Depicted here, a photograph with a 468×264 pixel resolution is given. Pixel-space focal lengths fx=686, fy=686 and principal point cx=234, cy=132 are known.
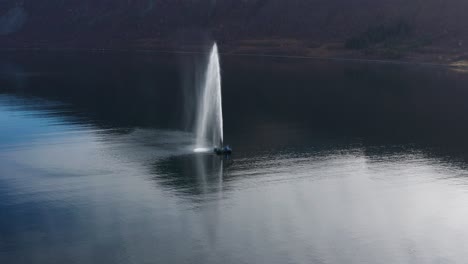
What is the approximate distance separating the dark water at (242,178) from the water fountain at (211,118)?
5.87ft

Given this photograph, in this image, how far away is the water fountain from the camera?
3264 inches

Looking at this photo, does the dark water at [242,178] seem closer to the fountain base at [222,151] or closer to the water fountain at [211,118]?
the fountain base at [222,151]

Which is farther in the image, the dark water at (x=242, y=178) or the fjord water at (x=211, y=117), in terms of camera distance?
the fjord water at (x=211, y=117)

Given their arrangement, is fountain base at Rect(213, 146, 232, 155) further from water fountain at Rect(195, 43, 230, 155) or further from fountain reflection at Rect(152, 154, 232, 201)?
fountain reflection at Rect(152, 154, 232, 201)

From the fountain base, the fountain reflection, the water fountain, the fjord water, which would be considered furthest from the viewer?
the fjord water

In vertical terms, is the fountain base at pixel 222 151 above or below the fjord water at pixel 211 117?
below

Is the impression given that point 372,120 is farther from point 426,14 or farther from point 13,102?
point 426,14

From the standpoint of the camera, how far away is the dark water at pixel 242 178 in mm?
51281

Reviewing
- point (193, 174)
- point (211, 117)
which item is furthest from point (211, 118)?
point (193, 174)

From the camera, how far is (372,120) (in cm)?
9956

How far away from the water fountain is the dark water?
1789 mm

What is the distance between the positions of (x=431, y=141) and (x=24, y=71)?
4269 inches

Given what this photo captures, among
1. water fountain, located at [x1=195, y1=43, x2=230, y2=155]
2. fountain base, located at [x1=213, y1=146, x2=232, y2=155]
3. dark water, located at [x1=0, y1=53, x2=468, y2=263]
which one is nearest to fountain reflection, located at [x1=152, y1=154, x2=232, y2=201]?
dark water, located at [x1=0, y1=53, x2=468, y2=263]

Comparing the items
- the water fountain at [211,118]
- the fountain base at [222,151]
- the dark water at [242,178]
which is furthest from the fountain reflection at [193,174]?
the water fountain at [211,118]
